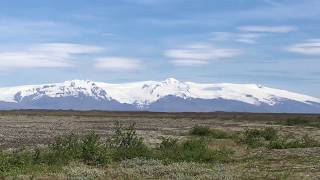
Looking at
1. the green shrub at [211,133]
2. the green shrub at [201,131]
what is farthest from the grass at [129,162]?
the green shrub at [201,131]

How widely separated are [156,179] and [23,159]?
724 centimetres

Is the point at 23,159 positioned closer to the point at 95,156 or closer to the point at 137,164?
the point at 95,156

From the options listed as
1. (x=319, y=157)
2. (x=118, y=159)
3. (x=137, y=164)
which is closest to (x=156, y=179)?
(x=137, y=164)

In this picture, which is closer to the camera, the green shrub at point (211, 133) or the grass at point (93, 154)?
the grass at point (93, 154)

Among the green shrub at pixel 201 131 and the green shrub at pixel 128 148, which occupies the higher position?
the green shrub at pixel 201 131

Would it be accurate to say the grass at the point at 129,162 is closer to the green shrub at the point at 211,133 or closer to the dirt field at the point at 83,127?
the dirt field at the point at 83,127

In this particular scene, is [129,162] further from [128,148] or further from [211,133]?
[211,133]

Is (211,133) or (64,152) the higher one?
(211,133)

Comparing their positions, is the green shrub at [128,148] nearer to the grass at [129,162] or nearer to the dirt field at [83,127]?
the grass at [129,162]

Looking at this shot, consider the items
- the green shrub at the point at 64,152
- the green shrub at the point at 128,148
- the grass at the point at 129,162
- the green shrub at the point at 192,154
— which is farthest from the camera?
the green shrub at the point at 128,148

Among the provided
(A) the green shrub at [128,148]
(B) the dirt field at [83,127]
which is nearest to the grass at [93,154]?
(A) the green shrub at [128,148]

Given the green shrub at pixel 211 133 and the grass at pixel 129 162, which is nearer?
the grass at pixel 129 162

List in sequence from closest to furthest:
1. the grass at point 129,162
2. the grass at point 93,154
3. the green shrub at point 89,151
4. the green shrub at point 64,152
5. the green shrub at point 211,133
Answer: the grass at point 129,162 → the grass at point 93,154 → the green shrub at point 64,152 → the green shrub at point 89,151 → the green shrub at point 211,133

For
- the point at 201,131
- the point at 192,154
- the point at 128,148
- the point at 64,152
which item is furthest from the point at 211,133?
the point at 64,152
